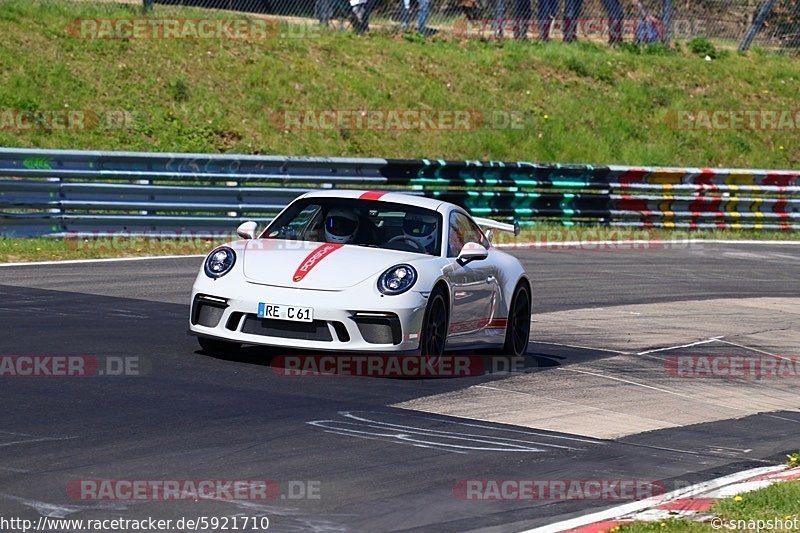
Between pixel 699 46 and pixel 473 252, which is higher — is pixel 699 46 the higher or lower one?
the higher one

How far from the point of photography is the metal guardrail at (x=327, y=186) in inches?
683

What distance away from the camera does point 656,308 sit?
15.7 meters

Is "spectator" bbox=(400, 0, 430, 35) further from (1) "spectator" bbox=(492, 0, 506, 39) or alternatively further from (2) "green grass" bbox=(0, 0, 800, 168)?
(1) "spectator" bbox=(492, 0, 506, 39)

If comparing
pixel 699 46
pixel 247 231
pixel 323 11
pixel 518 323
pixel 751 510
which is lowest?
pixel 751 510

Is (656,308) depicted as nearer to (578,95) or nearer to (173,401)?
(173,401)

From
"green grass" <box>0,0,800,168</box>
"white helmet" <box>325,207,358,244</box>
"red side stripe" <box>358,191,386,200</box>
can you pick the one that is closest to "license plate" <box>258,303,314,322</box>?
"white helmet" <box>325,207,358,244</box>

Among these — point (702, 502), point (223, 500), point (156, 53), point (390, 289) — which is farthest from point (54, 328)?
point (156, 53)

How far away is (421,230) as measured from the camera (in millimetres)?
10883

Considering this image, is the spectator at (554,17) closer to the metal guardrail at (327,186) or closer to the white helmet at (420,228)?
the metal guardrail at (327,186)

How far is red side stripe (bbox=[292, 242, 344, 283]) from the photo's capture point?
9.86m

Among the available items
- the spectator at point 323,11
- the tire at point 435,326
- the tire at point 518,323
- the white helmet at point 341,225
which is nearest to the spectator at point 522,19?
the spectator at point 323,11

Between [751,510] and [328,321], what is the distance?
3.87m

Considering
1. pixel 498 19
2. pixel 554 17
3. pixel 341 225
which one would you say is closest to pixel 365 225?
pixel 341 225

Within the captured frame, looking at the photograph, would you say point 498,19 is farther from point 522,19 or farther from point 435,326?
point 435,326
